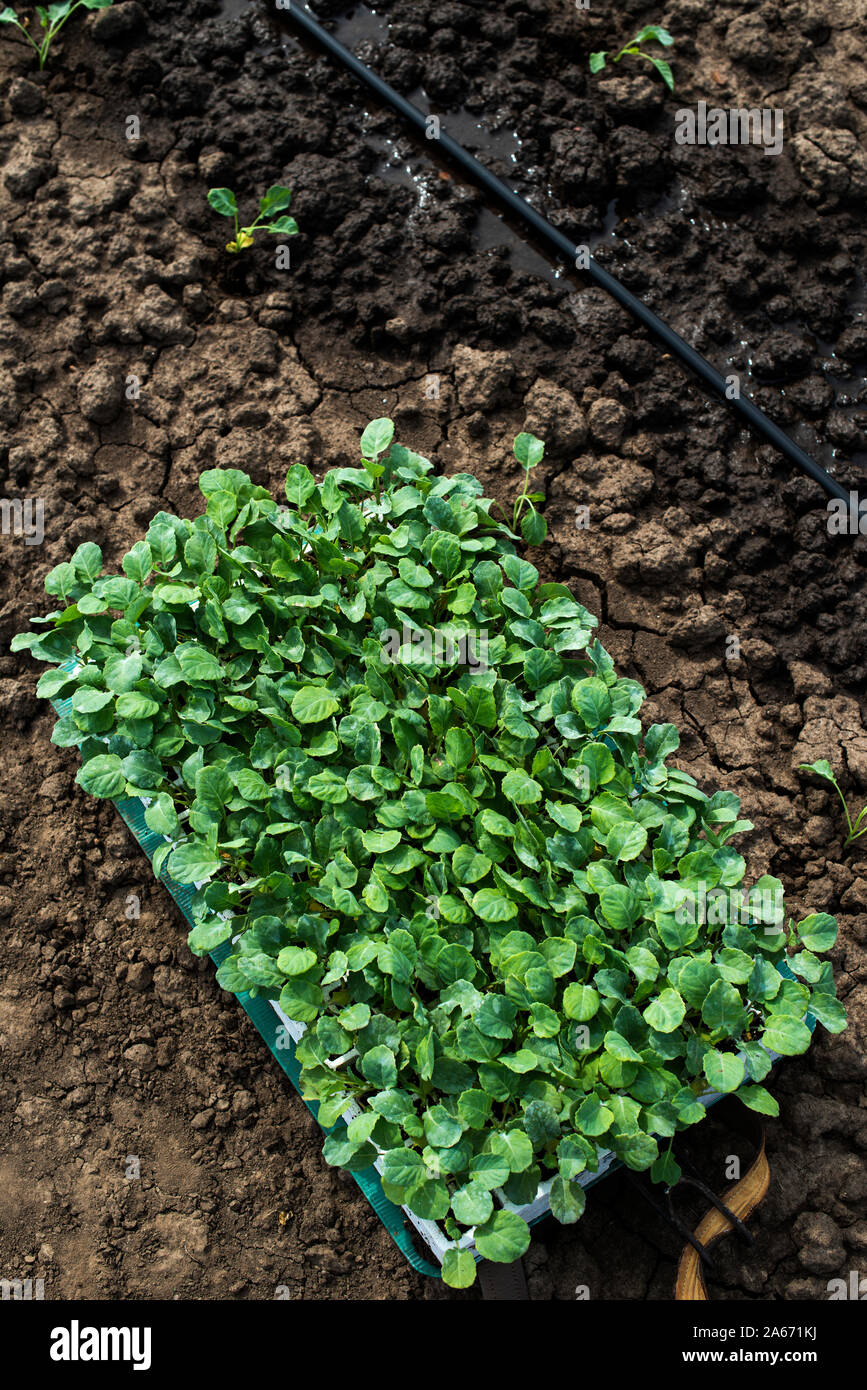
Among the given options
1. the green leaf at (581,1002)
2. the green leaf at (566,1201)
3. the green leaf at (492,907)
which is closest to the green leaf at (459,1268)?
the green leaf at (566,1201)

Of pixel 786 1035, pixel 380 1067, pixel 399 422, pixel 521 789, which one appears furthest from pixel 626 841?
pixel 399 422

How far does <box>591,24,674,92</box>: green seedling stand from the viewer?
12.3 feet

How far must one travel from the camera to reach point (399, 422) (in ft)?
11.1

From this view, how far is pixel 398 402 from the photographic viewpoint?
3410 mm

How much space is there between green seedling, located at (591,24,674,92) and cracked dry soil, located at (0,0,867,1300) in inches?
2.6

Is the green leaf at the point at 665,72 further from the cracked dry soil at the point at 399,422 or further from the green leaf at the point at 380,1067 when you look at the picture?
the green leaf at the point at 380,1067

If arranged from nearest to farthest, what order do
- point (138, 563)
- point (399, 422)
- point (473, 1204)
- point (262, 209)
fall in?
point (473, 1204)
point (138, 563)
point (399, 422)
point (262, 209)

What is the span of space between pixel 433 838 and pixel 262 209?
7.46ft

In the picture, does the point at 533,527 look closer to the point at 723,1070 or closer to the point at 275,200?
the point at 723,1070

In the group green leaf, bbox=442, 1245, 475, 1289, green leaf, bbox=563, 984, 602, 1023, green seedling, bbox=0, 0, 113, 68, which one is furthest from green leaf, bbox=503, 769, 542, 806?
green seedling, bbox=0, 0, 113, 68

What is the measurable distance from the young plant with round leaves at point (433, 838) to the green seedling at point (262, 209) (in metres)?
1.09

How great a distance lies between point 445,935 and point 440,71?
304 cm

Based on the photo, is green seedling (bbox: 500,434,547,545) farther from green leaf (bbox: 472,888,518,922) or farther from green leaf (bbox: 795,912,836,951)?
green leaf (bbox: 795,912,836,951)

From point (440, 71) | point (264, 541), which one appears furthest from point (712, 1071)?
point (440, 71)
